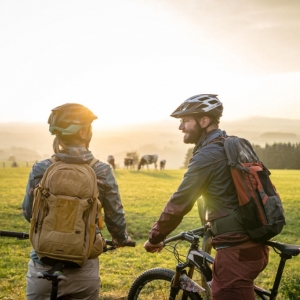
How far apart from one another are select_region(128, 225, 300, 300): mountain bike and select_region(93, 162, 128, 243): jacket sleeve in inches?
26.3

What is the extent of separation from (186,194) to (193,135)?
63 cm

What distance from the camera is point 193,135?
3965 mm

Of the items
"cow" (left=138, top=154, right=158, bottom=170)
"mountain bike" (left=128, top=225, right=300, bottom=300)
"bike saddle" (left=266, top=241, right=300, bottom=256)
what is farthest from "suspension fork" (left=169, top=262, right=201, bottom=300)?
"cow" (left=138, top=154, right=158, bottom=170)

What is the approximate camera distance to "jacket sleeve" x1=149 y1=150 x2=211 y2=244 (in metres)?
3.61

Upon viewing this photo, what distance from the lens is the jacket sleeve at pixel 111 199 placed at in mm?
3568

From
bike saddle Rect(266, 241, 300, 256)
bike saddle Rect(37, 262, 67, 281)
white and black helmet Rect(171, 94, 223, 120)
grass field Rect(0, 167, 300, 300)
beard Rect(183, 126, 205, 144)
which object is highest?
white and black helmet Rect(171, 94, 223, 120)

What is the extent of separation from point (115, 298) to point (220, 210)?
4336mm

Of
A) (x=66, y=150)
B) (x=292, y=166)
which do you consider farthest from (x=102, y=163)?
(x=292, y=166)

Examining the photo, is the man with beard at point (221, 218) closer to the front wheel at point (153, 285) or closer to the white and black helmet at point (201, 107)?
the white and black helmet at point (201, 107)

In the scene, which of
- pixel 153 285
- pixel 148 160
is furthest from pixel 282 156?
pixel 153 285

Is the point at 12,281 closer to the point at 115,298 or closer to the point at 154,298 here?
the point at 115,298

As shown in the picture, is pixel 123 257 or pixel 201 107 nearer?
pixel 201 107

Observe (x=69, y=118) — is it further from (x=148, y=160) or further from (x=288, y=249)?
(x=148, y=160)

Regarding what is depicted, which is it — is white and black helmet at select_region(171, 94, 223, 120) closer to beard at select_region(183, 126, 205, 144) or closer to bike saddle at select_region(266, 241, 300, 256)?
beard at select_region(183, 126, 205, 144)
